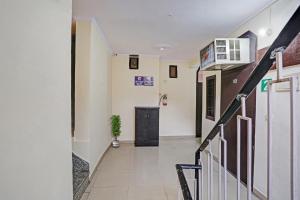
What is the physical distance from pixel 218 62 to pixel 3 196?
298cm

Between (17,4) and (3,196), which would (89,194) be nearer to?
(3,196)

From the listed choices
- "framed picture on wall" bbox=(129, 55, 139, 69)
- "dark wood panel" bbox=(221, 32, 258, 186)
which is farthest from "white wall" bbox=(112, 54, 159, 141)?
"dark wood panel" bbox=(221, 32, 258, 186)

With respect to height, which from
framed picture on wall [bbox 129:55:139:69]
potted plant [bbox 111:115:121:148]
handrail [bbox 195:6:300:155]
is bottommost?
potted plant [bbox 111:115:121:148]

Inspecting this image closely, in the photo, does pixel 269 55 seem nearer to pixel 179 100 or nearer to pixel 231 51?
pixel 231 51

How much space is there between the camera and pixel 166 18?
10.1ft

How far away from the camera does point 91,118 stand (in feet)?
10.6

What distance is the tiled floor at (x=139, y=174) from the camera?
274cm

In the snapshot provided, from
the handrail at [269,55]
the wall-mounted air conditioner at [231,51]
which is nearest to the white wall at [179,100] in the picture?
the wall-mounted air conditioner at [231,51]

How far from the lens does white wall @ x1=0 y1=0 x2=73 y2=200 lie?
0.91 meters

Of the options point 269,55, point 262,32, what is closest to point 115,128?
point 262,32

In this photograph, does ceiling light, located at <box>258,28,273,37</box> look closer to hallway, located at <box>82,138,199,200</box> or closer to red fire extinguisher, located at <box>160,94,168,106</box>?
hallway, located at <box>82,138,199,200</box>

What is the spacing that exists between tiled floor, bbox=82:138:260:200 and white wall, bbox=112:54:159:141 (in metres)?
0.79

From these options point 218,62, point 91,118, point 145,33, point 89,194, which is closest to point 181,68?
point 145,33

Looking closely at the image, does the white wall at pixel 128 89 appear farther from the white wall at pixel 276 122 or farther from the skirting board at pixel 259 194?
the skirting board at pixel 259 194
